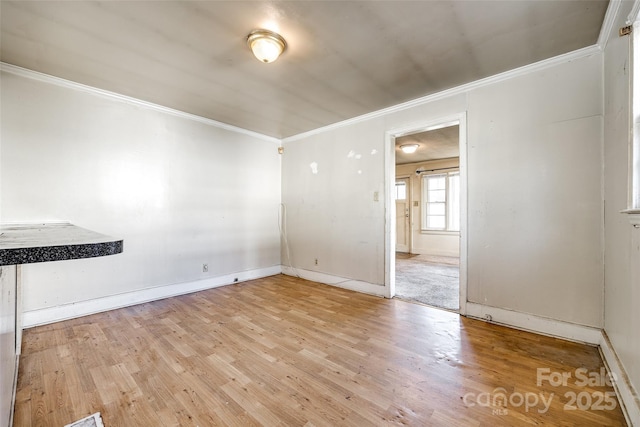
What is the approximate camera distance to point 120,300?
3.00 meters

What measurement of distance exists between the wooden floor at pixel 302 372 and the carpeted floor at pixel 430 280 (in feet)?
1.66

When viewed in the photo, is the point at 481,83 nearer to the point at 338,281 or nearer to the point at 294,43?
the point at 294,43

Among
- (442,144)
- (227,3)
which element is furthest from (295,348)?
(442,144)

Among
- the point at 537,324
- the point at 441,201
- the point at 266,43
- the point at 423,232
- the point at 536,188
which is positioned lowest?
A: the point at 537,324

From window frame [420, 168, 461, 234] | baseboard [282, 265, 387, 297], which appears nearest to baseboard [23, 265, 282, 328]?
baseboard [282, 265, 387, 297]

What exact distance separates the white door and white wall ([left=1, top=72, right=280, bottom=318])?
439cm

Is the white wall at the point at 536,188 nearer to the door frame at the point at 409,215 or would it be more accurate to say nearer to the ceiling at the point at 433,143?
the ceiling at the point at 433,143

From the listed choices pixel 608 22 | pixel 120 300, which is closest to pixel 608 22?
pixel 608 22

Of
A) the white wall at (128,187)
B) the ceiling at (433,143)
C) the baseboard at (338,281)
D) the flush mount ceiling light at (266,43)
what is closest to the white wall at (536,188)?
the baseboard at (338,281)

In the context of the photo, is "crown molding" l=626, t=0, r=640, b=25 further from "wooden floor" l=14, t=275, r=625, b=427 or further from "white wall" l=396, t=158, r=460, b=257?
"white wall" l=396, t=158, r=460, b=257

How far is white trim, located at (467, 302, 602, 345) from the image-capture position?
2.12 metres

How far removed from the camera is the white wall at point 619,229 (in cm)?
140

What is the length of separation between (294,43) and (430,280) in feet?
12.5

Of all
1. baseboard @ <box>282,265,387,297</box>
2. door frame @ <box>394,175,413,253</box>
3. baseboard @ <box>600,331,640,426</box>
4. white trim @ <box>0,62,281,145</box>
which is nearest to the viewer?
baseboard @ <box>600,331,640,426</box>
